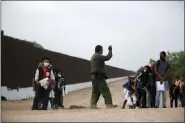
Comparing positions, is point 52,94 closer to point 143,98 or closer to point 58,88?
point 58,88

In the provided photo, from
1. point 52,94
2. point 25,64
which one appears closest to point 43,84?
point 52,94

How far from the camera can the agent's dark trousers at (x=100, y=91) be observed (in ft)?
35.9

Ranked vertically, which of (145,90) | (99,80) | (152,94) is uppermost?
(99,80)

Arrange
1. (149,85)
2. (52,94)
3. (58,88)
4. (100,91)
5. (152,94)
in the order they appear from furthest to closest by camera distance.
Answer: (58,88)
(52,94)
(149,85)
(152,94)
(100,91)

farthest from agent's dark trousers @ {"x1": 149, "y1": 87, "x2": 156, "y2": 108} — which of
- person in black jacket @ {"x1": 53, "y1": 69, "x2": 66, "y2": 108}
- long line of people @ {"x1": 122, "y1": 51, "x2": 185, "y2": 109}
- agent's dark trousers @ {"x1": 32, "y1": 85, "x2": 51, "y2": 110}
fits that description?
person in black jacket @ {"x1": 53, "y1": 69, "x2": 66, "y2": 108}

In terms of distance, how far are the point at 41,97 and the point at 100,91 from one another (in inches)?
64.1

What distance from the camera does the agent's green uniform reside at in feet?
35.9

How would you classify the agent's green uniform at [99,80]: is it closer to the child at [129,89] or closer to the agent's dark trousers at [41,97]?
the agent's dark trousers at [41,97]

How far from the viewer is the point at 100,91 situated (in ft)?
36.0

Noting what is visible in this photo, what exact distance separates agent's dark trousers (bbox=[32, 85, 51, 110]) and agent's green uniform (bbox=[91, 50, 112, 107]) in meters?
1.29

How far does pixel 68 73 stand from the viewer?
23688 mm

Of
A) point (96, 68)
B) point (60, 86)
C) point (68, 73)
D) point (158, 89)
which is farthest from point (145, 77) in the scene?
point (68, 73)

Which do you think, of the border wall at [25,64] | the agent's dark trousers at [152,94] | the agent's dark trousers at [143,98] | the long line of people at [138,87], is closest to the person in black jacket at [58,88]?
the long line of people at [138,87]

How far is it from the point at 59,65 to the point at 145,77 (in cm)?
1209
